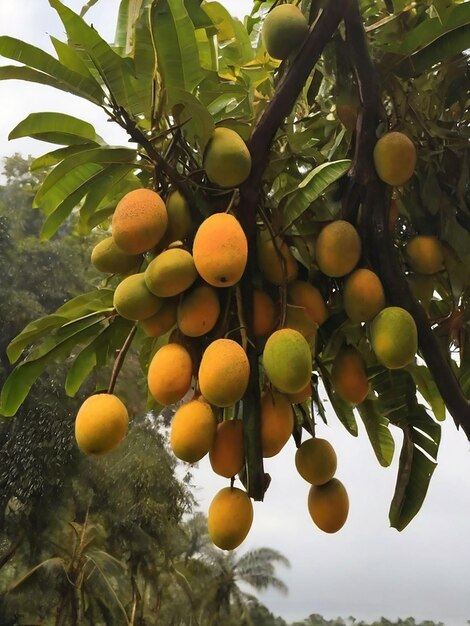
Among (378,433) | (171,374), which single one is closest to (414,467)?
(378,433)

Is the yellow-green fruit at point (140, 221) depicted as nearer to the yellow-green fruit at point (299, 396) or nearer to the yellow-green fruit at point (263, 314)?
the yellow-green fruit at point (263, 314)

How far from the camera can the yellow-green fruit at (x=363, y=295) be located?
731mm

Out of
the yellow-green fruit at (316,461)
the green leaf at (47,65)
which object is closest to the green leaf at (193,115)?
the green leaf at (47,65)

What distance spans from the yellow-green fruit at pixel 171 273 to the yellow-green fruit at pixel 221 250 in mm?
19

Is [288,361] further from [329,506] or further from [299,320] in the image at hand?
[329,506]

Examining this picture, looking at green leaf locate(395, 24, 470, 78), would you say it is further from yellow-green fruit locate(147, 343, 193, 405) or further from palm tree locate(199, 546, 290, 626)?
palm tree locate(199, 546, 290, 626)

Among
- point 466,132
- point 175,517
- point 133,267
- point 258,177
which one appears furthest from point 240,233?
point 175,517

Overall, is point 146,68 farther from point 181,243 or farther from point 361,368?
point 361,368

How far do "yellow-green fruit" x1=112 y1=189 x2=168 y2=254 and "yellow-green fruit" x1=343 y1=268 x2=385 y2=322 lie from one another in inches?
8.8

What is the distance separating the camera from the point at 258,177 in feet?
2.34

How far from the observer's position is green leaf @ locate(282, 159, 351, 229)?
73 centimetres

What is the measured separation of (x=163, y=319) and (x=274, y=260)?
0.14m

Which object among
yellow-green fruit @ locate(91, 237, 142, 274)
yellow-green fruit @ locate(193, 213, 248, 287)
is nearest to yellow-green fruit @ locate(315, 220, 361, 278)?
yellow-green fruit @ locate(193, 213, 248, 287)

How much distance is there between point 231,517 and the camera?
2.18 feet
